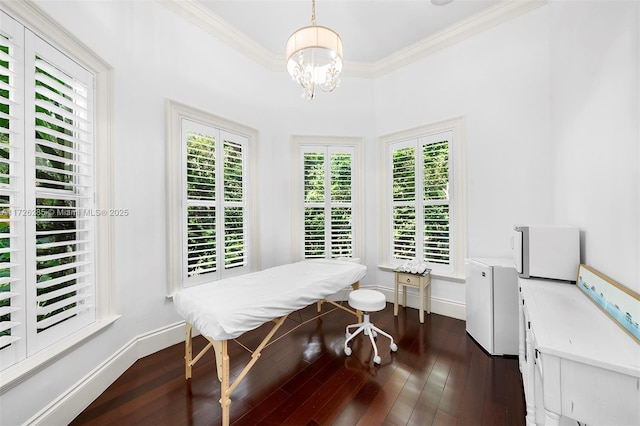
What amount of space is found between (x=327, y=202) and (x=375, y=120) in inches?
55.5

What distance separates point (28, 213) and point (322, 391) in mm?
2156

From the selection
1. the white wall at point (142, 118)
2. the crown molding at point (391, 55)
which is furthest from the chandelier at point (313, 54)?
the crown molding at point (391, 55)

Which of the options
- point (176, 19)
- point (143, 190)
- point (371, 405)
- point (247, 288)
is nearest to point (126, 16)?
point (176, 19)

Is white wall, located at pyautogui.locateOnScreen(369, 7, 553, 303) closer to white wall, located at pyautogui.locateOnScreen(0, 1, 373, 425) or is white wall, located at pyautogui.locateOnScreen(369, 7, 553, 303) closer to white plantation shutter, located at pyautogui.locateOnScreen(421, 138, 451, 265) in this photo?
white plantation shutter, located at pyautogui.locateOnScreen(421, 138, 451, 265)

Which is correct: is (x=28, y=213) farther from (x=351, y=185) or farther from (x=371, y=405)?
(x=351, y=185)

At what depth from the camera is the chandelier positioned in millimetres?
1780

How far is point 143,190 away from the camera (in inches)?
87.2

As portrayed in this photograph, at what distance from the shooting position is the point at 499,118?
272cm

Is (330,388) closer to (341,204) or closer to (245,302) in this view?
(245,302)

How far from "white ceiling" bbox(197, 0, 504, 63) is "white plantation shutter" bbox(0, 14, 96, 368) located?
169 centimetres

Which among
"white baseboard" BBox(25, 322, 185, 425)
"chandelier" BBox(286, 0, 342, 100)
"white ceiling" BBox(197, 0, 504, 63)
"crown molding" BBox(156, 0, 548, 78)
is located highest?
"white ceiling" BBox(197, 0, 504, 63)

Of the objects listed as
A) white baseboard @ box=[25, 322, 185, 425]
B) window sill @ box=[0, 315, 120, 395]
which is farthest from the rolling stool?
window sill @ box=[0, 315, 120, 395]

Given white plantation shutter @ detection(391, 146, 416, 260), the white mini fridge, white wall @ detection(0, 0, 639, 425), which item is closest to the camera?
white wall @ detection(0, 0, 639, 425)

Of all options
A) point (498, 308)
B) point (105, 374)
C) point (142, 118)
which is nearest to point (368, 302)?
point (498, 308)
